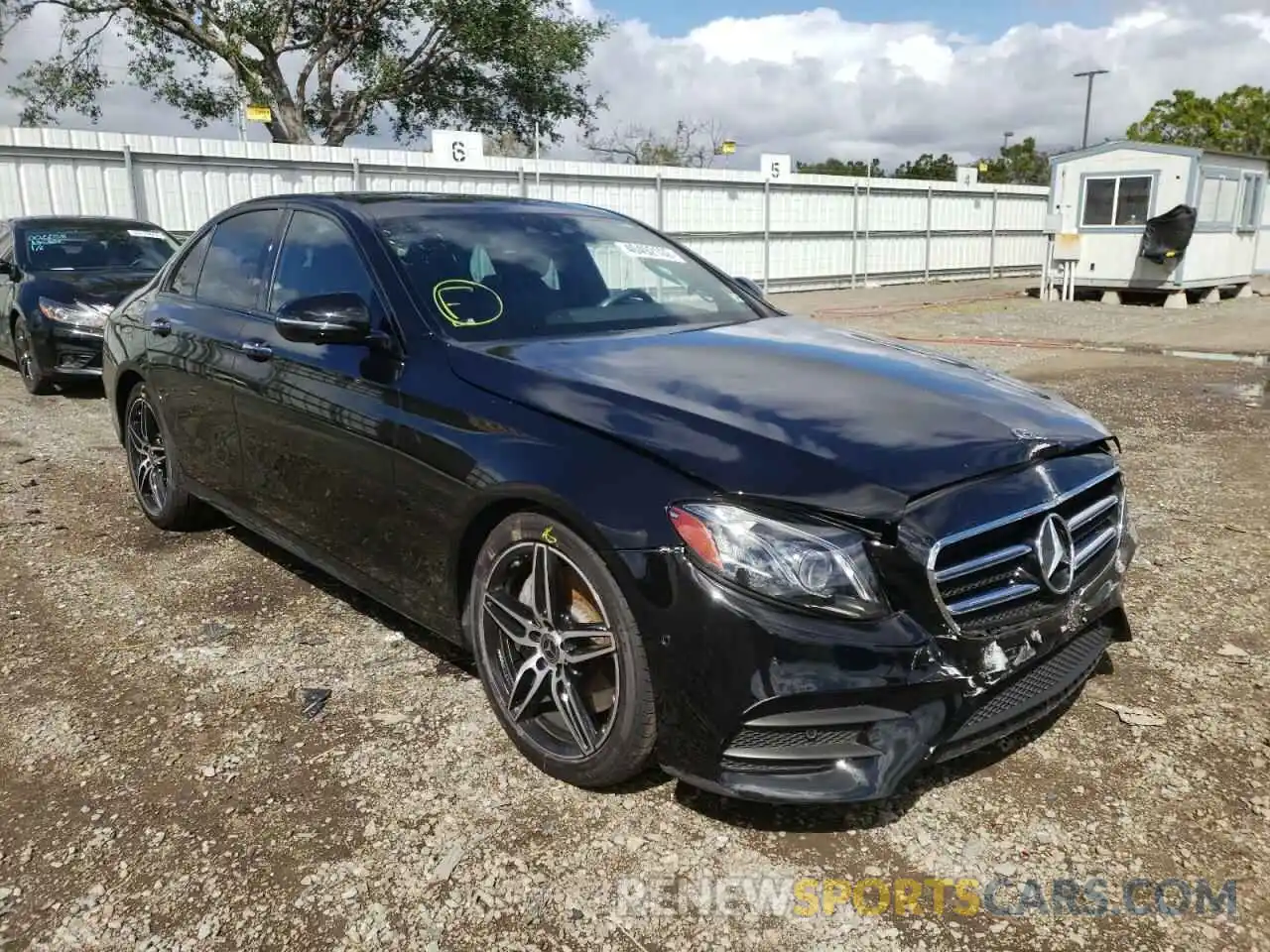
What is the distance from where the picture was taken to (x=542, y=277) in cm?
355

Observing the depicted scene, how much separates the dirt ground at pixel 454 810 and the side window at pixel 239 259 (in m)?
1.27

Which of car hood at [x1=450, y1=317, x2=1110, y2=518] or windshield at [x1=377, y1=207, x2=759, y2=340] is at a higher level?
windshield at [x1=377, y1=207, x2=759, y2=340]

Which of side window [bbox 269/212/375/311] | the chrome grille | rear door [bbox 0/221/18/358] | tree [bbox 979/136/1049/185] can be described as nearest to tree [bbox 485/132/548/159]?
rear door [bbox 0/221/18/358]

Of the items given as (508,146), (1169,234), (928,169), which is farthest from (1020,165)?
(1169,234)

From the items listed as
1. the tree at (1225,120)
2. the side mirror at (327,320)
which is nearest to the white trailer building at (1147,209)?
the side mirror at (327,320)

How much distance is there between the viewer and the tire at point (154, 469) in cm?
473

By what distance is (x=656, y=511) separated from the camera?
231 cm

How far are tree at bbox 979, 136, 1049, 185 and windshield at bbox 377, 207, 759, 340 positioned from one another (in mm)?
73638

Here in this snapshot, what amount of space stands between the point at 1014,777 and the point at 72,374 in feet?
27.7

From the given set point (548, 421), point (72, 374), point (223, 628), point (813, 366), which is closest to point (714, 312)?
point (813, 366)

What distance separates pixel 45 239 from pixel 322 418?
762 centimetres

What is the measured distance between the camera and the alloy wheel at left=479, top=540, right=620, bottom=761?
2.56m

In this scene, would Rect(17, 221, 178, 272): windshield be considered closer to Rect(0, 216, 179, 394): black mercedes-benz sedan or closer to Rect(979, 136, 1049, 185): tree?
Rect(0, 216, 179, 394): black mercedes-benz sedan

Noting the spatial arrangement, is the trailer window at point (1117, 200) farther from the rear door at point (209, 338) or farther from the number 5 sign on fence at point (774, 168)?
the rear door at point (209, 338)
